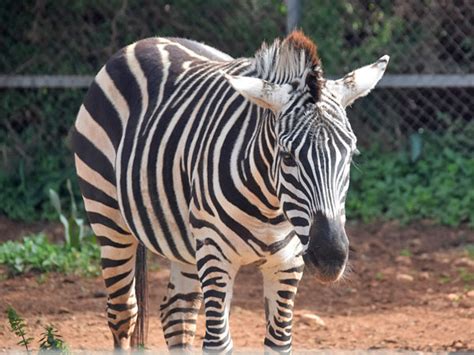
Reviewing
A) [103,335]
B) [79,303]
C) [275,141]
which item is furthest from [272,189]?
[79,303]

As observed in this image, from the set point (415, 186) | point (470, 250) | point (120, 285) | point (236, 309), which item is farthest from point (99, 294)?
point (415, 186)

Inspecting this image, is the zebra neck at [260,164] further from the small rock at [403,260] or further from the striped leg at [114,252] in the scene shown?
the small rock at [403,260]

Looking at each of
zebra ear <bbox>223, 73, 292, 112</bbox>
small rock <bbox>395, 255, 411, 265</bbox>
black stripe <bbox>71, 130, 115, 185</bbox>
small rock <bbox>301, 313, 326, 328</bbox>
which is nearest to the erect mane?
zebra ear <bbox>223, 73, 292, 112</bbox>

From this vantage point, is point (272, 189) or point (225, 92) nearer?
point (272, 189)

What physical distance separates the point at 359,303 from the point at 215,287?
2.45m

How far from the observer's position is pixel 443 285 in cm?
698

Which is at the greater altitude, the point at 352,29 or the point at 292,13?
the point at 292,13

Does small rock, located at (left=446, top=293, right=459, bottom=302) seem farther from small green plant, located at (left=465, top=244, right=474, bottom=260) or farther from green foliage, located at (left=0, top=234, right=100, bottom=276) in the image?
green foliage, located at (left=0, top=234, right=100, bottom=276)

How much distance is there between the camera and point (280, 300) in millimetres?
4668

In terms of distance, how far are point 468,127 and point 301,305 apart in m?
2.91

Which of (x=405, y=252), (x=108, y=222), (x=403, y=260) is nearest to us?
(x=108, y=222)

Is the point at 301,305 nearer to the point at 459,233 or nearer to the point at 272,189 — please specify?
the point at 459,233

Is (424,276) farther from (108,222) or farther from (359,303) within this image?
(108,222)

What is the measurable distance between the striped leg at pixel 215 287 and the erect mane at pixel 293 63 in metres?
0.78
